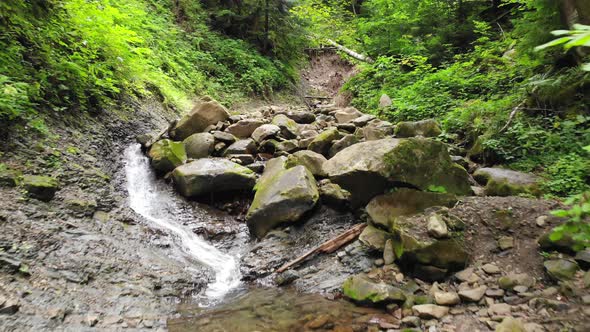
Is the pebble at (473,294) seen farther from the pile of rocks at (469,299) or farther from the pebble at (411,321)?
the pebble at (411,321)

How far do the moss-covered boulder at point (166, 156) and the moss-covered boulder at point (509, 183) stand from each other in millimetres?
5869

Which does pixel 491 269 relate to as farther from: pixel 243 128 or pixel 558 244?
pixel 243 128

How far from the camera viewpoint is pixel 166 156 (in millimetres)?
7324

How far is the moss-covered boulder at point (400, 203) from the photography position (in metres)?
4.77

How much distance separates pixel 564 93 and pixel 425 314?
445cm

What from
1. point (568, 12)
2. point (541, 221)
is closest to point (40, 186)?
point (541, 221)

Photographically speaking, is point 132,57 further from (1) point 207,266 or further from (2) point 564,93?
(2) point 564,93

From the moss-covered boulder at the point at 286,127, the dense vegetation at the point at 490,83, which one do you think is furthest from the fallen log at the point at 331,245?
the moss-covered boulder at the point at 286,127

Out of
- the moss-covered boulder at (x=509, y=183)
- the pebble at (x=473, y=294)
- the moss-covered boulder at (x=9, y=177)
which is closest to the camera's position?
the pebble at (x=473, y=294)

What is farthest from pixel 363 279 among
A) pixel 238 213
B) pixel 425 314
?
pixel 238 213

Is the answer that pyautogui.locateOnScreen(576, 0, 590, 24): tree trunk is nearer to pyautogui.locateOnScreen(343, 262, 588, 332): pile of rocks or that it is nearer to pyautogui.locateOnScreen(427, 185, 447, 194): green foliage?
pyautogui.locateOnScreen(427, 185, 447, 194): green foliage

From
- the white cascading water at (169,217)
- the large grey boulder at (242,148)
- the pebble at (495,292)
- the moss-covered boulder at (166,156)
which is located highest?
the pebble at (495,292)

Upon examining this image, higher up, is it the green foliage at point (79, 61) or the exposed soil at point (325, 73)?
the green foliage at point (79, 61)

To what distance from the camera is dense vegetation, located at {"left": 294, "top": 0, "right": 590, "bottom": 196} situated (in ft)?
16.9
